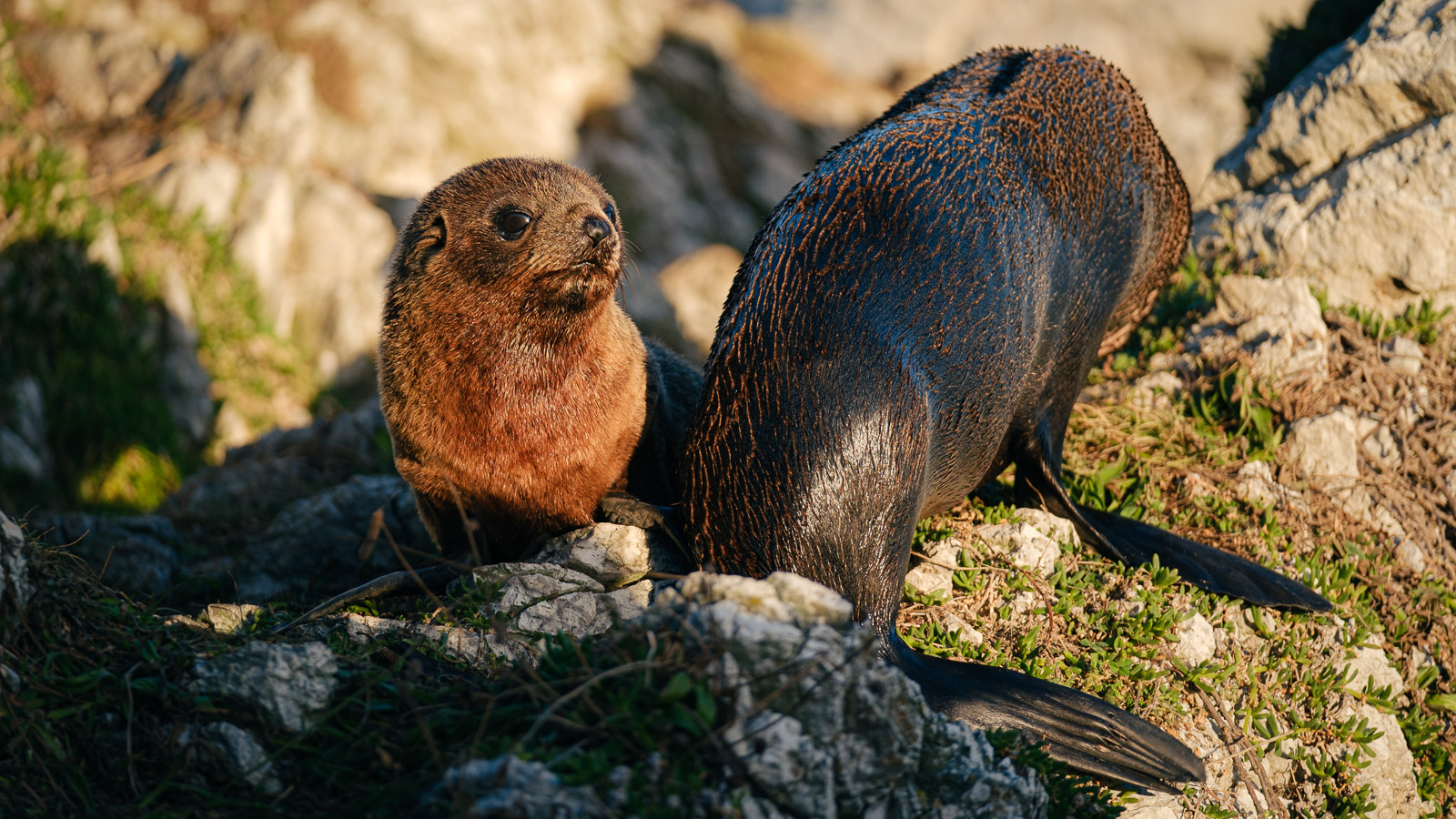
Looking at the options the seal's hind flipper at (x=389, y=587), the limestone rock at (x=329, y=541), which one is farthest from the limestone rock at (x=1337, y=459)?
the limestone rock at (x=329, y=541)

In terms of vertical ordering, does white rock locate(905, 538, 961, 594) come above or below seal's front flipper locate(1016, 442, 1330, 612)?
below

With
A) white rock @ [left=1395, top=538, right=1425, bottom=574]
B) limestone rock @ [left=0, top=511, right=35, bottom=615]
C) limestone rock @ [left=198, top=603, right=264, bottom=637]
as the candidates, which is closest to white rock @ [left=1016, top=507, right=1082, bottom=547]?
white rock @ [left=1395, top=538, right=1425, bottom=574]

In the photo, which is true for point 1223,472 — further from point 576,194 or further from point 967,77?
point 576,194

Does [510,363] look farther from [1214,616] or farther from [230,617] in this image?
[1214,616]

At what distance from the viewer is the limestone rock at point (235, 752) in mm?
2633

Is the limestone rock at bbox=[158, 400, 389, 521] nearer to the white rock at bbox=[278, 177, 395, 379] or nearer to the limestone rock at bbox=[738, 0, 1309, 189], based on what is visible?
the white rock at bbox=[278, 177, 395, 379]

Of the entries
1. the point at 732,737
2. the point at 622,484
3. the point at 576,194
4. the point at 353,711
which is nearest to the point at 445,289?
the point at 576,194

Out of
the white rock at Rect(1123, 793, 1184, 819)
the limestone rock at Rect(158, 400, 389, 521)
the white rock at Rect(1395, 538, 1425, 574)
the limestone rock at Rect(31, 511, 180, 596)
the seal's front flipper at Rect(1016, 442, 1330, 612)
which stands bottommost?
the limestone rock at Rect(31, 511, 180, 596)

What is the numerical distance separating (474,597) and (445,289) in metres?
1.24

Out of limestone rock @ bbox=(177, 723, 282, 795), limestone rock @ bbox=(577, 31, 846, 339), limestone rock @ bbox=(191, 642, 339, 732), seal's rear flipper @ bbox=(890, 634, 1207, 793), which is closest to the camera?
limestone rock @ bbox=(177, 723, 282, 795)

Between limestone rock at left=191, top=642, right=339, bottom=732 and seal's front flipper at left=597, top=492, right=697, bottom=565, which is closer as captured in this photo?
limestone rock at left=191, top=642, right=339, bottom=732

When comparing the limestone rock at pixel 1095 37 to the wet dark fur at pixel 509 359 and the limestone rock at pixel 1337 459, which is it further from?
the wet dark fur at pixel 509 359

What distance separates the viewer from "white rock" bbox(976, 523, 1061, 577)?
4.48m

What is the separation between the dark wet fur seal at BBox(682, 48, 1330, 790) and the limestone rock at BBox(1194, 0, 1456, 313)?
1.82m
